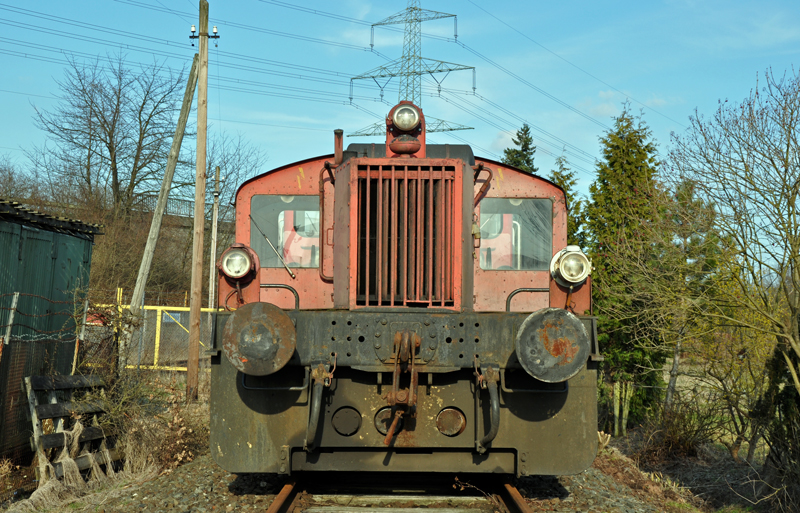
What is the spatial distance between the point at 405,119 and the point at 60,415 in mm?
5134

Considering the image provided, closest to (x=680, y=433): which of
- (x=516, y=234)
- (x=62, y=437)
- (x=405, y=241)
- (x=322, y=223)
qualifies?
(x=516, y=234)

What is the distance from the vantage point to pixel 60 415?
7449 millimetres

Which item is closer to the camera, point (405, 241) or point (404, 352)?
point (404, 352)

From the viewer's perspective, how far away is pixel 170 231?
32.1m

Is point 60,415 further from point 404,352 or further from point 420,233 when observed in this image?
point 420,233

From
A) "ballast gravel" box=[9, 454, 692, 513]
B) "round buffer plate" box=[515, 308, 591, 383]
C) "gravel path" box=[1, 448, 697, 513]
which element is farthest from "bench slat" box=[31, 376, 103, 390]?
"round buffer plate" box=[515, 308, 591, 383]

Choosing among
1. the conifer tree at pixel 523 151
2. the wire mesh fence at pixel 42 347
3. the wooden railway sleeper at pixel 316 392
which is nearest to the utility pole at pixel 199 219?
the wire mesh fence at pixel 42 347

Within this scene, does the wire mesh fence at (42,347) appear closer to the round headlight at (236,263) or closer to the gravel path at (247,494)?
the round headlight at (236,263)

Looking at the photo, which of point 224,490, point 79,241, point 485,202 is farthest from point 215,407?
point 79,241

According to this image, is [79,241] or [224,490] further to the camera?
[79,241]

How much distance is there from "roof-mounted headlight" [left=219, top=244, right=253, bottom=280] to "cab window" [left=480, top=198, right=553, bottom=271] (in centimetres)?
220

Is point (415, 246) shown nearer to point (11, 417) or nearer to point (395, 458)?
point (395, 458)

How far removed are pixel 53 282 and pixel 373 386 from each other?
24.6ft

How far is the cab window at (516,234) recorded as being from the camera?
6379 mm
